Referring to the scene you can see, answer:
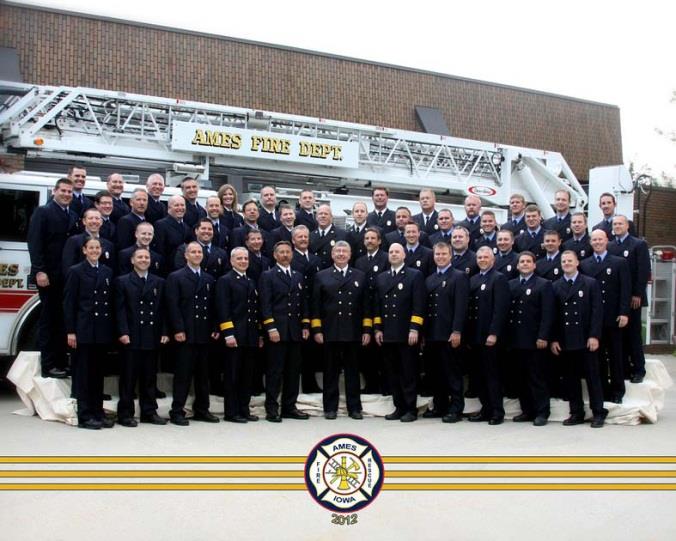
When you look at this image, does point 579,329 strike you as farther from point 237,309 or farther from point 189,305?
point 189,305

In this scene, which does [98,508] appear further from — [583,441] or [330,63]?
[330,63]

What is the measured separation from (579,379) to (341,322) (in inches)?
97.0

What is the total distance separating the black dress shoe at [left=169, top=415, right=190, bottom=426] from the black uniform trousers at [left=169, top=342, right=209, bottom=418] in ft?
0.09

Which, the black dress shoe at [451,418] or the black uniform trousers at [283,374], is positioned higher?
the black uniform trousers at [283,374]

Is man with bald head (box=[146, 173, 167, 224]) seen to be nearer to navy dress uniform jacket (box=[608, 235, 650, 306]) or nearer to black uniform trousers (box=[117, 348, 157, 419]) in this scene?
black uniform trousers (box=[117, 348, 157, 419])

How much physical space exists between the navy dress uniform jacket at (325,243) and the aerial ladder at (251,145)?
8.19 ft

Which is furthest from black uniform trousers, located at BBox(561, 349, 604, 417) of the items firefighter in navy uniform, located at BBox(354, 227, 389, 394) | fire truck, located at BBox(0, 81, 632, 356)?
fire truck, located at BBox(0, 81, 632, 356)

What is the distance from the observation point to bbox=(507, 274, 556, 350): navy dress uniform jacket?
8.37 m

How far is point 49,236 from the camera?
27.5 ft

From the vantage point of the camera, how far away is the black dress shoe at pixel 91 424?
769 centimetres

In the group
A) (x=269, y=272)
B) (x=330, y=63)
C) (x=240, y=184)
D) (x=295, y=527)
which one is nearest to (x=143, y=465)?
(x=295, y=527)

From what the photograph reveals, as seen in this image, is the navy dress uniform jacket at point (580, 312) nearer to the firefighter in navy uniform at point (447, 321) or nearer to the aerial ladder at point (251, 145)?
the firefighter in navy uniform at point (447, 321)

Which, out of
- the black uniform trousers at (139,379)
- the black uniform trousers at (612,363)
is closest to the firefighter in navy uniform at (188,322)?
the black uniform trousers at (139,379)

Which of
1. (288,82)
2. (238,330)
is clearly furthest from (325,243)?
(288,82)
